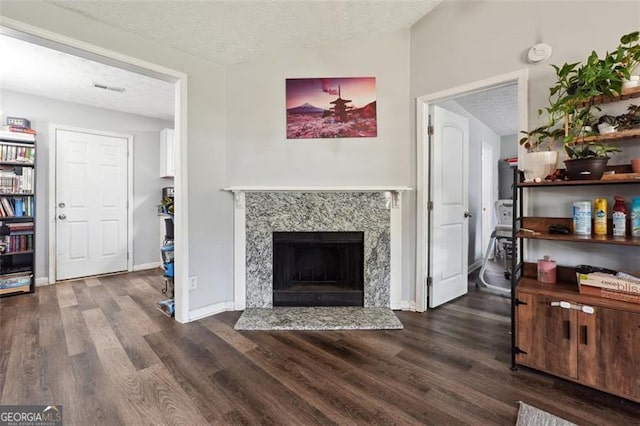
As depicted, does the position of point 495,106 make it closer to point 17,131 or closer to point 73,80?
point 73,80

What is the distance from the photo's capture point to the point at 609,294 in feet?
5.06

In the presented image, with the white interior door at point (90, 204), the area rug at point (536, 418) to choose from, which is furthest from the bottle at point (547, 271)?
the white interior door at point (90, 204)

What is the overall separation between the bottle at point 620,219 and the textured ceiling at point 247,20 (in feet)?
6.80

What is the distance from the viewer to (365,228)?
278 cm

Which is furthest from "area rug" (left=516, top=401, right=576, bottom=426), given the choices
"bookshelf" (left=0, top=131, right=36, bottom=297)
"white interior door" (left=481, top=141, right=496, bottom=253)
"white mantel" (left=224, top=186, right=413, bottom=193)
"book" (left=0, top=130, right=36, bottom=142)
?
"book" (left=0, top=130, right=36, bottom=142)

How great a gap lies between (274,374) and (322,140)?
2.06 m

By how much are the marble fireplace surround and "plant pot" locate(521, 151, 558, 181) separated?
1.13 metres

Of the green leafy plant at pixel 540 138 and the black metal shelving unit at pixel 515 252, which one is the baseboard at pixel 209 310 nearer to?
the black metal shelving unit at pixel 515 252

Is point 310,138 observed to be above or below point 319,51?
below

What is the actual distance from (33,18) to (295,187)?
217 centimetres

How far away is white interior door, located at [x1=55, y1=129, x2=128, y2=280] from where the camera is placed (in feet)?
12.5

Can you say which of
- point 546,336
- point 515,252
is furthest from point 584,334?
point 515,252

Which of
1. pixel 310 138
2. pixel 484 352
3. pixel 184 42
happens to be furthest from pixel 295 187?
pixel 484 352

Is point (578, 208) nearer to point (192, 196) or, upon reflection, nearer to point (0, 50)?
point (192, 196)
